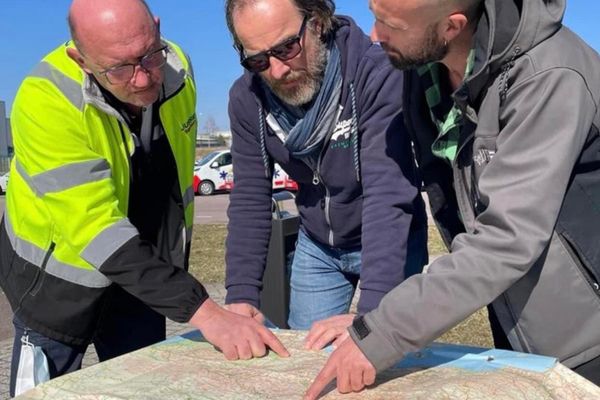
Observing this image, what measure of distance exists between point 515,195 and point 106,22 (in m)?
1.36

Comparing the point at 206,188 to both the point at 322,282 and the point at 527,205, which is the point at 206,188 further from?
the point at 527,205

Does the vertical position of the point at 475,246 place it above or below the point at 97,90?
below

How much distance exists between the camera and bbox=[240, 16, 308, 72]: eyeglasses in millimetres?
2299

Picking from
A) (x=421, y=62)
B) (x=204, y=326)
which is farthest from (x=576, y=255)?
(x=204, y=326)

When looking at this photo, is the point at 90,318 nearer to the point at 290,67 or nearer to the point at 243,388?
the point at 243,388

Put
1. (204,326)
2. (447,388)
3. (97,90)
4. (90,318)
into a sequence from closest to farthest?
(447,388) → (204,326) → (97,90) → (90,318)

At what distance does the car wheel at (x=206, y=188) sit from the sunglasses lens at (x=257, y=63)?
63.4 feet

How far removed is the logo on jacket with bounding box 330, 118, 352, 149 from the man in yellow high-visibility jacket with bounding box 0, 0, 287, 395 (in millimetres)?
598

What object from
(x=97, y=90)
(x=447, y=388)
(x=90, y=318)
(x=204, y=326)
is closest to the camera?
(x=447, y=388)

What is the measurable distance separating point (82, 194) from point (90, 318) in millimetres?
515

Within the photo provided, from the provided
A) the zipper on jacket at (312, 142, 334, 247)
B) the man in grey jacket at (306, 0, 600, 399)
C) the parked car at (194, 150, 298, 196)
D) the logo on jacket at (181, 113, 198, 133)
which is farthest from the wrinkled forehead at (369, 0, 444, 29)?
the parked car at (194, 150, 298, 196)

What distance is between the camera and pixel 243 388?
1.76m

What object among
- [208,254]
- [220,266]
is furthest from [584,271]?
[208,254]

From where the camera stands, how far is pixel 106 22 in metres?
2.23
